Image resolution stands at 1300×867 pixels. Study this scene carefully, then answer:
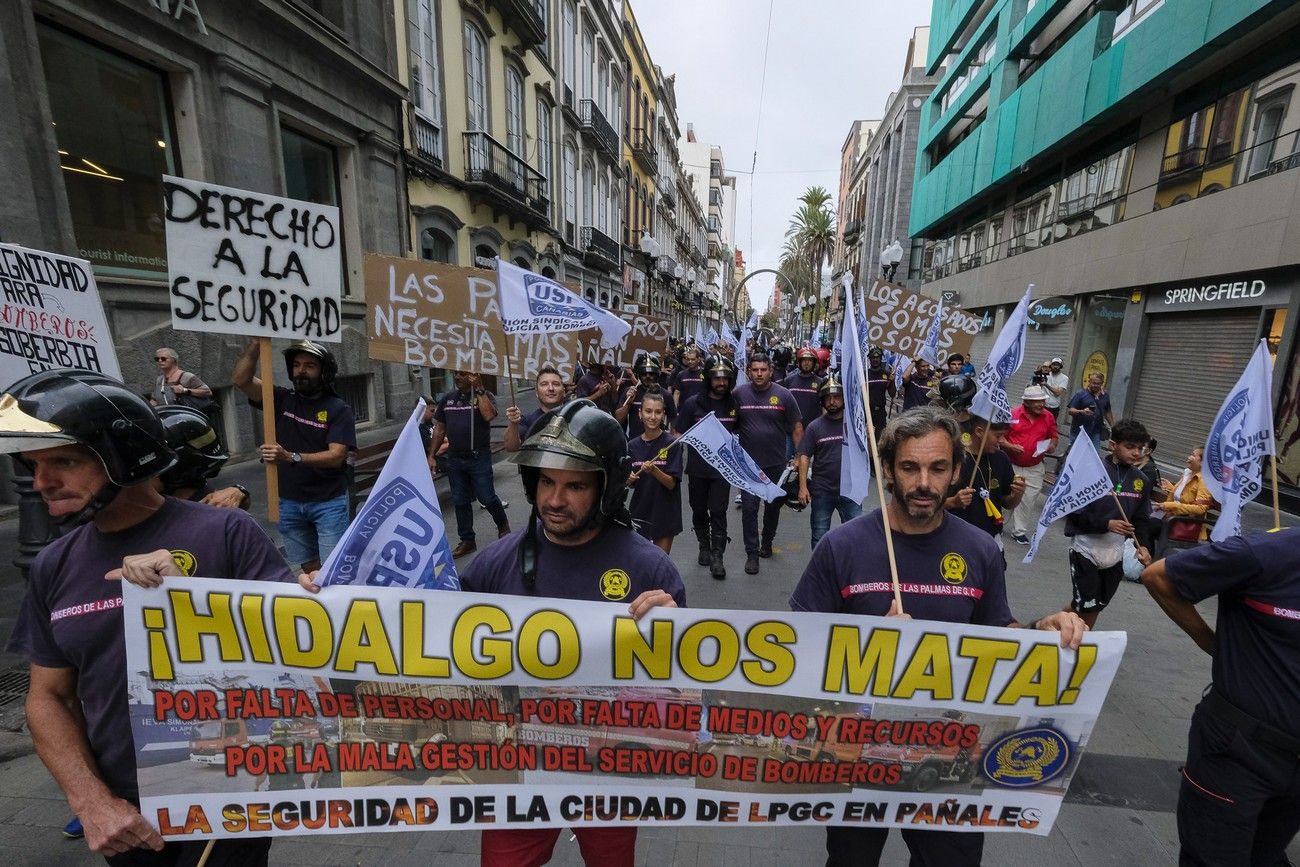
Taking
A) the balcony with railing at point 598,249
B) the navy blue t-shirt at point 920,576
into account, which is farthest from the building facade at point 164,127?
the balcony with railing at point 598,249

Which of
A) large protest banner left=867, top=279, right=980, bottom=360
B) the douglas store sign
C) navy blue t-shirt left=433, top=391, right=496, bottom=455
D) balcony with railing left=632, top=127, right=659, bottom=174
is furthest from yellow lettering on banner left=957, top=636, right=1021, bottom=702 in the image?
balcony with railing left=632, top=127, right=659, bottom=174

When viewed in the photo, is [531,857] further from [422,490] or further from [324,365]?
[324,365]

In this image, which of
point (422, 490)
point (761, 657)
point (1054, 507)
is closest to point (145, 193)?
point (422, 490)

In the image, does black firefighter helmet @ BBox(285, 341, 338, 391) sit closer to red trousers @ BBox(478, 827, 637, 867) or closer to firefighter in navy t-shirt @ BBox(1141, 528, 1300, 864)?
red trousers @ BBox(478, 827, 637, 867)

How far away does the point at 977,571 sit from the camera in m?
1.96

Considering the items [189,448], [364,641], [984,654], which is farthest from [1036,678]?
[189,448]

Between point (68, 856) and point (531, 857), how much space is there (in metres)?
2.15

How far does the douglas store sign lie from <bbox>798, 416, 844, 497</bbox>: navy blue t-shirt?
30.8 feet

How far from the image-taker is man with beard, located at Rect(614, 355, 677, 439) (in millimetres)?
7391

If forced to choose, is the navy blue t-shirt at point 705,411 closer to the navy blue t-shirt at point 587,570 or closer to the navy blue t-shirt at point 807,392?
the navy blue t-shirt at point 807,392

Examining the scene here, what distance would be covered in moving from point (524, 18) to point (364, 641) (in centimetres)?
1894

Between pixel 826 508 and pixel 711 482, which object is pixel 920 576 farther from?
pixel 711 482

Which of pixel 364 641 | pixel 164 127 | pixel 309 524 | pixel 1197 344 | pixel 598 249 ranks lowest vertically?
pixel 309 524

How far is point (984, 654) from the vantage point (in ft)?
5.77
